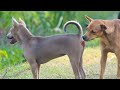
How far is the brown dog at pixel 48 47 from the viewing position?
4.74 m

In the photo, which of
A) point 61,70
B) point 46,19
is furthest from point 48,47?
point 46,19

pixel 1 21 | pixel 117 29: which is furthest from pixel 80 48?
pixel 1 21

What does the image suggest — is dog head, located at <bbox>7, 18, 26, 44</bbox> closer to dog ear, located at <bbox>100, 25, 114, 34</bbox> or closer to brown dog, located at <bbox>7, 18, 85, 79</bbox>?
brown dog, located at <bbox>7, 18, 85, 79</bbox>

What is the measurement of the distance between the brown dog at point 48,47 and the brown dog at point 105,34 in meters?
0.11

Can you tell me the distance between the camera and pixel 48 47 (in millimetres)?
4840

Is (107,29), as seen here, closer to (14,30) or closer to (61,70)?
(61,70)

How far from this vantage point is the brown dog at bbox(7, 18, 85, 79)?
4.74 m

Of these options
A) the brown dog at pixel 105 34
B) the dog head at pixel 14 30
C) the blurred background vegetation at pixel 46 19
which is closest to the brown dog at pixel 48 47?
the dog head at pixel 14 30

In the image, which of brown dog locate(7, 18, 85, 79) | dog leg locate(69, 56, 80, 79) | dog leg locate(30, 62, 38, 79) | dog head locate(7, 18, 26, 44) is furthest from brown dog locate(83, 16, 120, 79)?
dog head locate(7, 18, 26, 44)

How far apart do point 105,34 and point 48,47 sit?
0.60 meters

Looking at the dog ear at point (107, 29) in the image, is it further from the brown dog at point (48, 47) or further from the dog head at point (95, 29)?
the brown dog at point (48, 47)

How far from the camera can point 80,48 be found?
4754mm
